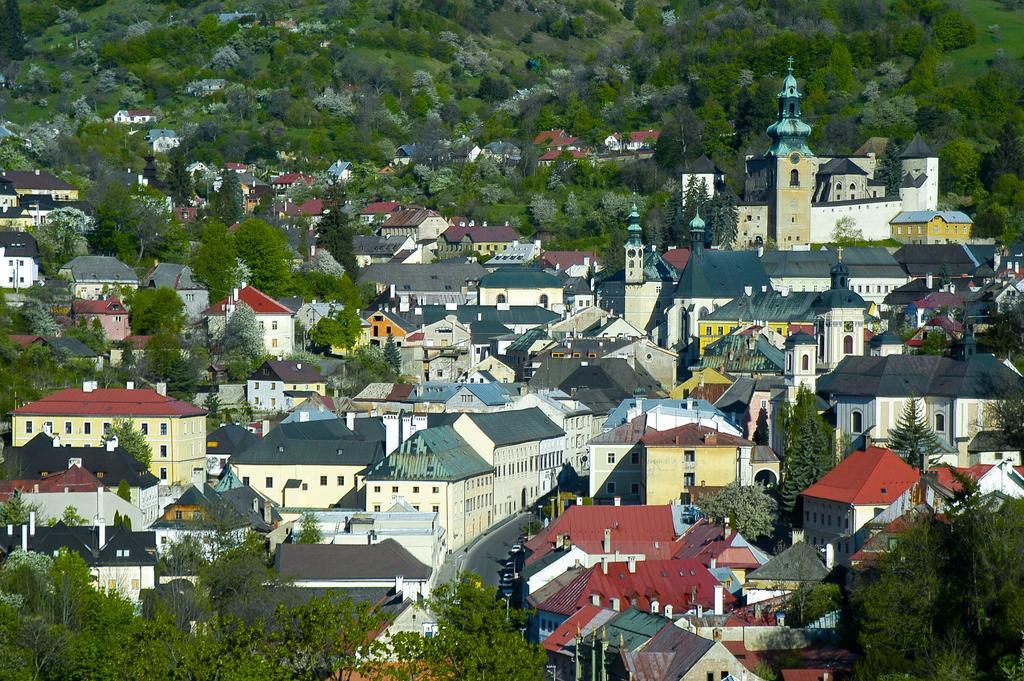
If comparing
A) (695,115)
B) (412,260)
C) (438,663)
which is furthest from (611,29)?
(438,663)

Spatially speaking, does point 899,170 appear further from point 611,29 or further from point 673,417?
point 611,29

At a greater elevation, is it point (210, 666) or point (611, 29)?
point (611, 29)

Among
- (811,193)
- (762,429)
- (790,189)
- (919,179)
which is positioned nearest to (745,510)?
(762,429)

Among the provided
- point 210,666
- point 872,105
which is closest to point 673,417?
point 210,666

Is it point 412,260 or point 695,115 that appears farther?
point 695,115

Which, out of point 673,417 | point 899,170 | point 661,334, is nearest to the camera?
point 673,417

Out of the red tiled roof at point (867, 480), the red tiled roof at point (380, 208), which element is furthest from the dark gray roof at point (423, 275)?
the red tiled roof at point (867, 480)

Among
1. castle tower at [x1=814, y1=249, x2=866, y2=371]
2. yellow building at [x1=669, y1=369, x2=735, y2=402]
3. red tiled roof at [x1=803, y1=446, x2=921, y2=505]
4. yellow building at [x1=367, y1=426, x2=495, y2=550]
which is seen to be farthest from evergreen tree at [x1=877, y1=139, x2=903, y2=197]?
red tiled roof at [x1=803, y1=446, x2=921, y2=505]

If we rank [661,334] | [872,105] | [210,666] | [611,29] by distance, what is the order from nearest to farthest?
[210,666]
[661,334]
[872,105]
[611,29]

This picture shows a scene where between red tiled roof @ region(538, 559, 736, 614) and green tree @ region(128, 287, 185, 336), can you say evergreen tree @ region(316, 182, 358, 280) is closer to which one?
green tree @ region(128, 287, 185, 336)
